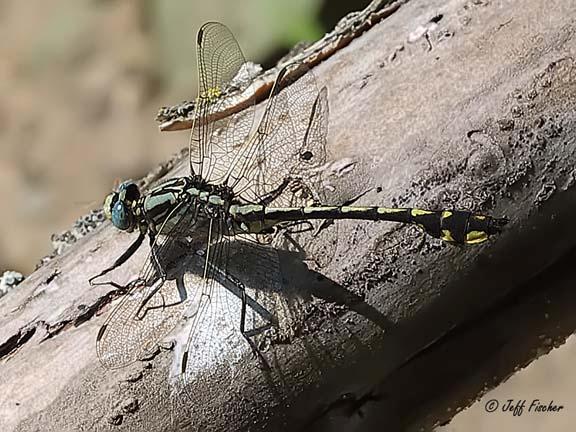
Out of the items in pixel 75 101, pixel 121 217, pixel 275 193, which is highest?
pixel 75 101

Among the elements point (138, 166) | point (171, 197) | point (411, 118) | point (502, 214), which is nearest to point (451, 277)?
Result: point (502, 214)

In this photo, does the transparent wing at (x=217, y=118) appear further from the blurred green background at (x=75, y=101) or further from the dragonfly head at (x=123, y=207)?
the blurred green background at (x=75, y=101)

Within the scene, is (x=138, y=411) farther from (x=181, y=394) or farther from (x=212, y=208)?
(x=212, y=208)

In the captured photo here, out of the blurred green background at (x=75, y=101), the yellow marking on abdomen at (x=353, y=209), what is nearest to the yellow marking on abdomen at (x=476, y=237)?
the yellow marking on abdomen at (x=353, y=209)

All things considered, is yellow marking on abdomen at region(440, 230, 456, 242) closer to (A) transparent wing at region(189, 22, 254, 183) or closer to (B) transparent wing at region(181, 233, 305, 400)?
(B) transparent wing at region(181, 233, 305, 400)

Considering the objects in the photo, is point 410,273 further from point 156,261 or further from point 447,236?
point 156,261

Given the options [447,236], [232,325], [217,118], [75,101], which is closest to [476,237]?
[447,236]

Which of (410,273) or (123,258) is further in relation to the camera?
(123,258)
